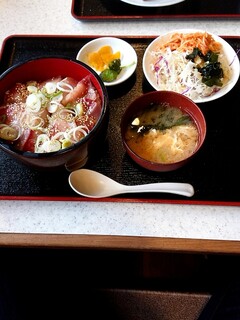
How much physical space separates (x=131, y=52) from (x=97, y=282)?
2.69 feet

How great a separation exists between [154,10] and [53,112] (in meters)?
0.65

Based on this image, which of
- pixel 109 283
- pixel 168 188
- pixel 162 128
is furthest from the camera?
pixel 109 283

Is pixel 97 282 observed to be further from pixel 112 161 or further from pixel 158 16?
pixel 158 16

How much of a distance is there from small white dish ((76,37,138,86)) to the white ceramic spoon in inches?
15.5

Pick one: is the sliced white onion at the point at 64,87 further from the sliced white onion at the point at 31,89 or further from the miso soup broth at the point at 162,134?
the miso soup broth at the point at 162,134

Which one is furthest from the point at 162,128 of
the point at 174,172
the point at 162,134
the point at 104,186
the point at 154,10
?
the point at 154,10

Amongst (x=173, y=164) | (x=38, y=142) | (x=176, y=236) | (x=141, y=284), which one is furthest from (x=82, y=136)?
(x=141, y=284)

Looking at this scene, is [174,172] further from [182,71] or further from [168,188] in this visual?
[182,71]

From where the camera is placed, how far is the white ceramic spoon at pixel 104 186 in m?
1.07

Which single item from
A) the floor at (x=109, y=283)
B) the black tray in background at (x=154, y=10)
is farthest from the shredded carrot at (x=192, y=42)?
the floor at (x=109, y=283)

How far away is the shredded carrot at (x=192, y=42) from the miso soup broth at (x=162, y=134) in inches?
10.8

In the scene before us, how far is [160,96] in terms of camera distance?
3.83 ft

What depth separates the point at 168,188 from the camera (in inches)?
42.0

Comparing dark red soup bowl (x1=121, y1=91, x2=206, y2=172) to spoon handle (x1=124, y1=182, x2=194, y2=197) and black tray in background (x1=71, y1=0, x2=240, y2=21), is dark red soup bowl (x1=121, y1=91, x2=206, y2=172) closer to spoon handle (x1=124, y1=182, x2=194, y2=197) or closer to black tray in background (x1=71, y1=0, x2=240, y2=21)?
spoon handle (x1=124, y1=182, x2=194, y2=197)
